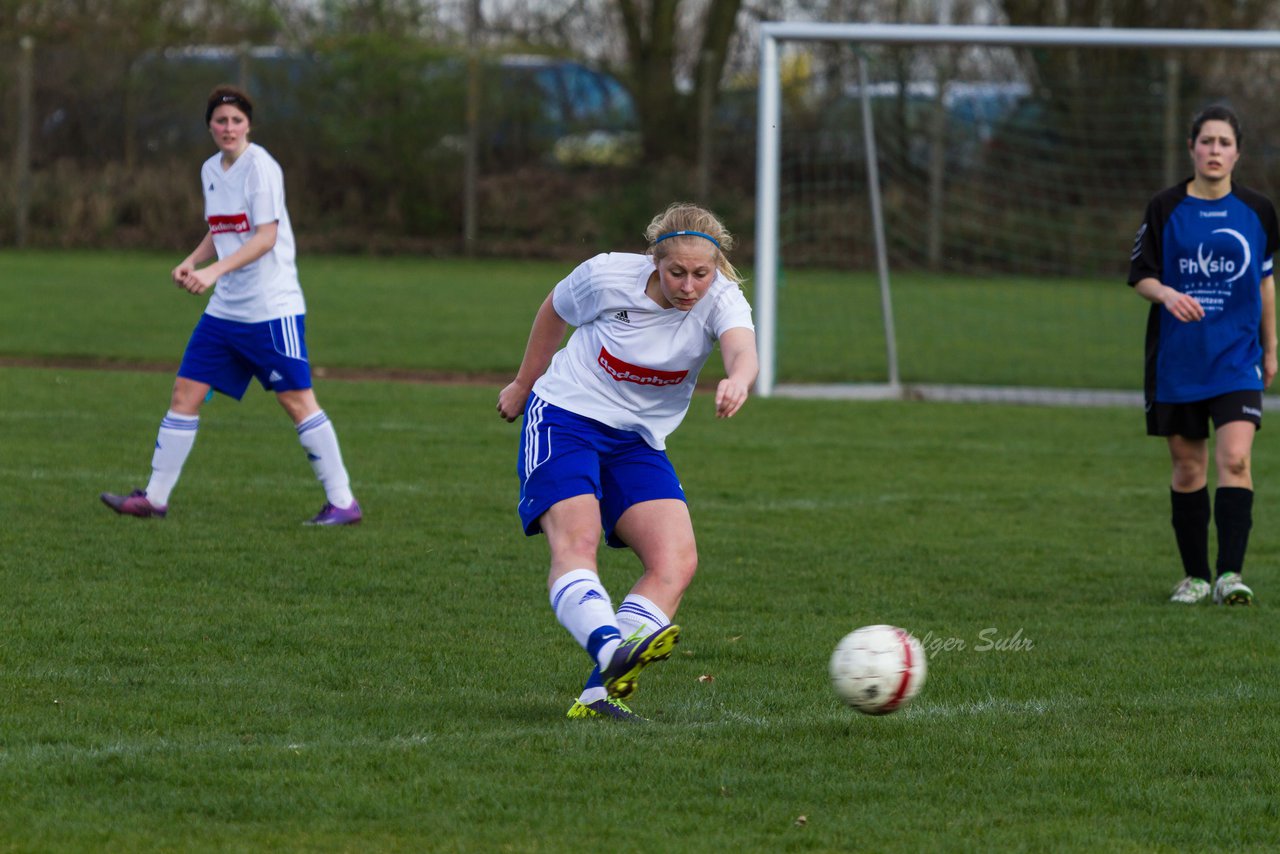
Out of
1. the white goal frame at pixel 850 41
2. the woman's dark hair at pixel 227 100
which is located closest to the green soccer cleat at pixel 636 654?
the woman's dark hair at pixel 227 100

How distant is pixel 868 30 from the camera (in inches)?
531

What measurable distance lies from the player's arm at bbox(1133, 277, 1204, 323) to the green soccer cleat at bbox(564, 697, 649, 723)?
114 inches

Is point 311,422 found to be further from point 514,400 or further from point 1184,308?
point 1184,308

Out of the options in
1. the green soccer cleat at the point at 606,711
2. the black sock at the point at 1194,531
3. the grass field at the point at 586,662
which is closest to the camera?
the grass field at the point at 586,662

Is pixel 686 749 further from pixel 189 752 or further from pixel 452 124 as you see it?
pixel 452 124

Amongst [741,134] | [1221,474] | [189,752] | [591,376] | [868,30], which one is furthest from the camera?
[741,134]

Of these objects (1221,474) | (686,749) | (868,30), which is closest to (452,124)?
(868,30)

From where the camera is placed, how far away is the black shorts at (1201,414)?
22.1 feet

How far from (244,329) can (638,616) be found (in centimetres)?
371

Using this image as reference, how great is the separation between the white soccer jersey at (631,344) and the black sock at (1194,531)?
9.47 feet

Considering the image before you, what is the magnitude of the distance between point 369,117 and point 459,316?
8885mm

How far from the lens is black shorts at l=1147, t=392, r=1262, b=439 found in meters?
6.72

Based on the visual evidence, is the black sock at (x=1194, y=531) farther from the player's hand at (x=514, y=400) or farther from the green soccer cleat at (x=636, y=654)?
the green soccer cleat at (x=636, y=654)

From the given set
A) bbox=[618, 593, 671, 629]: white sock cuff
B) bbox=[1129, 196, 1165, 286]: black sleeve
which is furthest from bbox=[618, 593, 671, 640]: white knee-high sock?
bbox=[1129, 196, 1165, 286]: black sleeve
